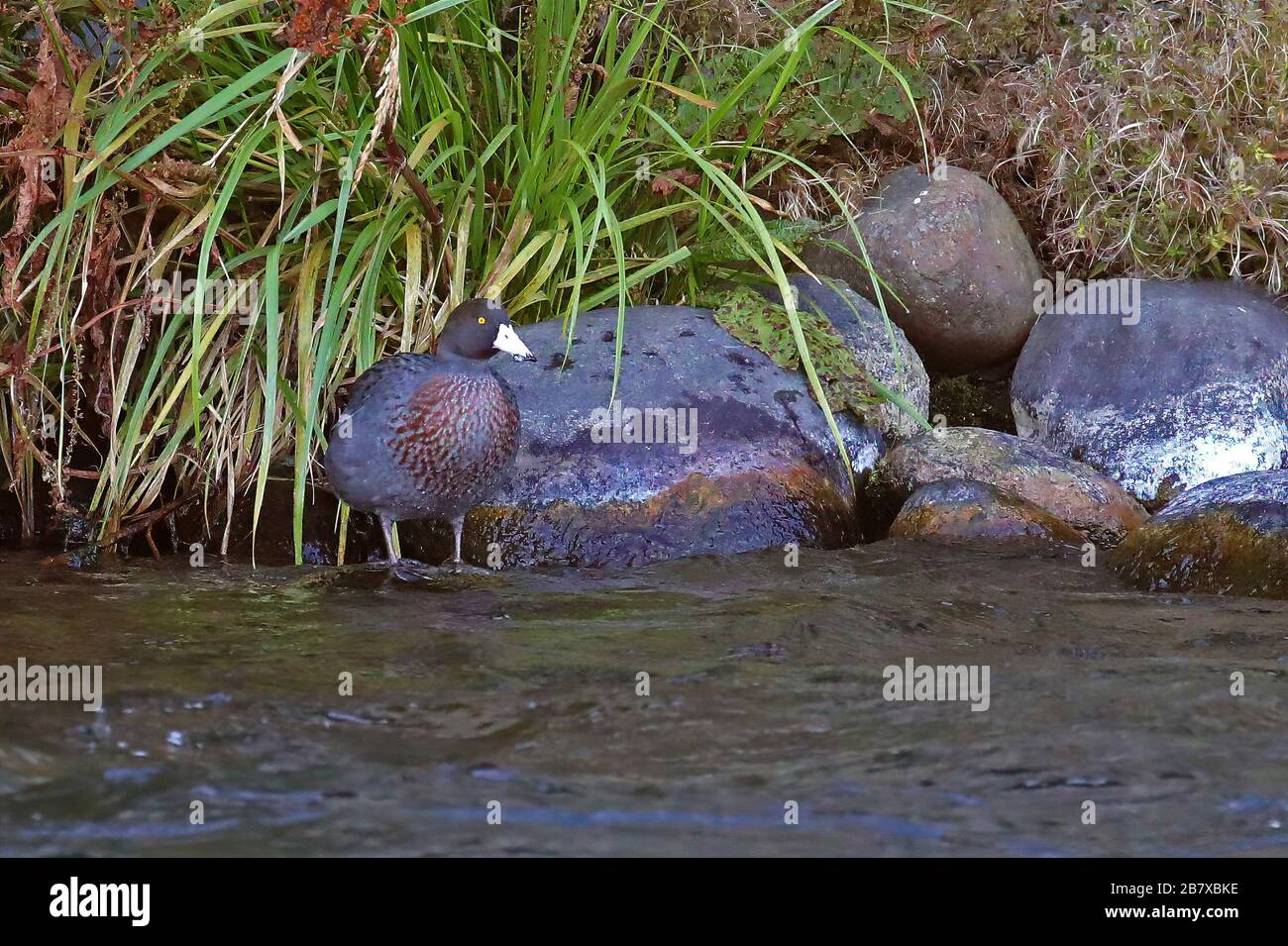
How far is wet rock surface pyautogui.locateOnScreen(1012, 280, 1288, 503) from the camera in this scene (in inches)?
216

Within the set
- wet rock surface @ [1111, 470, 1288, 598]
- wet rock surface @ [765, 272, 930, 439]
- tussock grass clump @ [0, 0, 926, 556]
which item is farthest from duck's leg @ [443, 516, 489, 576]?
wet rock surface @ [1111, 470, 1288, 598]

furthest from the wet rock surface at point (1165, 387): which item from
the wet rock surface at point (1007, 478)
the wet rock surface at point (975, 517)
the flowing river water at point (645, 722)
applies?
the flowing river water at point (645, 722)

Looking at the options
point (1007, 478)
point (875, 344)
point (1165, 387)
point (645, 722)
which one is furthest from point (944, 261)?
point (645, 722)

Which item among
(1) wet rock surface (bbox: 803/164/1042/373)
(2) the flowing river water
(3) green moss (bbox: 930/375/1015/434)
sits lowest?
(2) the flowing river water

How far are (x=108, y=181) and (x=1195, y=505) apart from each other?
3.57 m

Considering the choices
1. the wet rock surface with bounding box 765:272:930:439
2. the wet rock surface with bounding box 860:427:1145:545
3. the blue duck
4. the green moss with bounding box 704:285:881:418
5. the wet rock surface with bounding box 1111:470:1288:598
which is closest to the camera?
the wet rock surface with bounding box 1111:470:1288:598

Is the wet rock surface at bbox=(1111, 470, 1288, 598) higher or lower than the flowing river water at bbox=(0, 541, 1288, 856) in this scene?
higher

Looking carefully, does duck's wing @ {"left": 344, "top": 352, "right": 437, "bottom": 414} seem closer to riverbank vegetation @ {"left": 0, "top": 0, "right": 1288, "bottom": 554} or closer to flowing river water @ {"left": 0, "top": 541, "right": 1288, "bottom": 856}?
riverbank vegetation @ {"left": 0, "top": 0, "right": 1288, "bottom": 554}

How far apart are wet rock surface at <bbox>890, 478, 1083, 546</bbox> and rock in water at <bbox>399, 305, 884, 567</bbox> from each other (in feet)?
0.85

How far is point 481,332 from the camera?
4469mm

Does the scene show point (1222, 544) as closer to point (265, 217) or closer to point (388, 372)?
point (388, 372)

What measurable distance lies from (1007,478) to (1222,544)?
3.10ft

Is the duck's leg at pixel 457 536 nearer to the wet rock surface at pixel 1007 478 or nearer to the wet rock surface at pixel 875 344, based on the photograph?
the wet rock surface at pixel 1007 478

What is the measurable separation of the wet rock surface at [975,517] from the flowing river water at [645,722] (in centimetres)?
44
